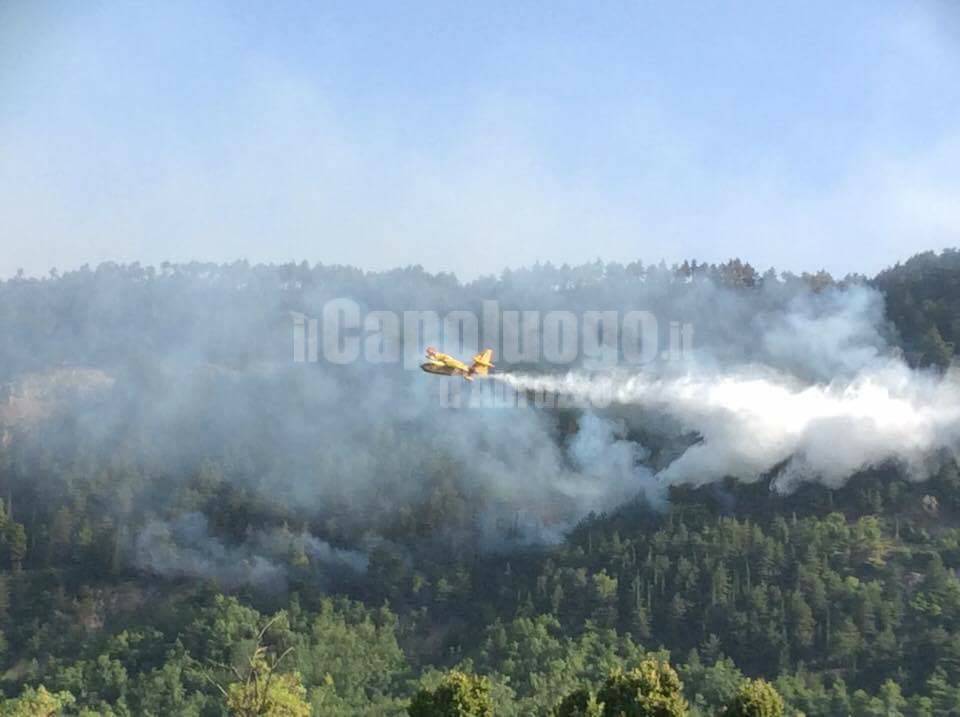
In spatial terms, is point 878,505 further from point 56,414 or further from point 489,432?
point 56,414

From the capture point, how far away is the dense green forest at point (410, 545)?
10412 cm

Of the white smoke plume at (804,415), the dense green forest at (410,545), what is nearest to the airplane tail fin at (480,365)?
the dense green forest at (410,545)

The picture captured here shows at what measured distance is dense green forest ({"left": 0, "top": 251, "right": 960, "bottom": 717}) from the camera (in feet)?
342

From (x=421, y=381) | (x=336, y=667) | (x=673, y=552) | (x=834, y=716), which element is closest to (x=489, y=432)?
(x=421, y=381)

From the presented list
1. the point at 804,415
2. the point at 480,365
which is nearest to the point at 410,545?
the point at 804,415

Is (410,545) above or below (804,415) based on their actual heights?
below

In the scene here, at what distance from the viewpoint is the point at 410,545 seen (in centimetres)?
14350

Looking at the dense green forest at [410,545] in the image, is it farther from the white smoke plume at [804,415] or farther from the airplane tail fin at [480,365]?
the airplane tail fin at [480,365]

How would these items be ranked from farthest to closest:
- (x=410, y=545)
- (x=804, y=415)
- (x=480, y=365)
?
1. (x=410, y=545)
2. (x=804, y=415)
3. (x=480, y=365)

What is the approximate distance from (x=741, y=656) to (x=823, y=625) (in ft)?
26.6

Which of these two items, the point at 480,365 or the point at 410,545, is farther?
the point at 410,545

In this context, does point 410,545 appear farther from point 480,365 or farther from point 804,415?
point 480,365

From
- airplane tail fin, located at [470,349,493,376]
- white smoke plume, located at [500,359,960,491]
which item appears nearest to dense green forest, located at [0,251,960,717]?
white smoke plume, located at [500,359,960,491]

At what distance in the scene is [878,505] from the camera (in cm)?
12294
